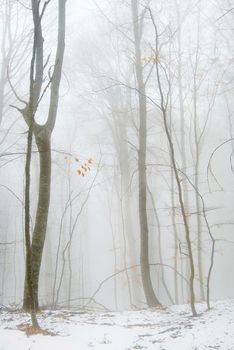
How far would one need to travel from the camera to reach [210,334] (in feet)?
13.4

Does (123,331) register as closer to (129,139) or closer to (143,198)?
(143,198)

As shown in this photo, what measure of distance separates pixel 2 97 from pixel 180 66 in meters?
5.99

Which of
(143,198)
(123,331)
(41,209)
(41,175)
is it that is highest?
(41,175)

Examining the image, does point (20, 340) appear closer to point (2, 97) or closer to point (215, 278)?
point (2, 97)

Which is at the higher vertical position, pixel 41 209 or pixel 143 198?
pixel 143 198

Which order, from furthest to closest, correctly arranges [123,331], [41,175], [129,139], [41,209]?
[129,139]
[41,175]
[41,209]
[123,331]

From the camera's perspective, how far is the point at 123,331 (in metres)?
4.50

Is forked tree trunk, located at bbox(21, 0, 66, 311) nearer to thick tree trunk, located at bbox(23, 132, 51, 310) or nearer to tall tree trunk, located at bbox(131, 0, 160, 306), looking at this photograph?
thick tree trunk, located at bbox(23, 132, 51, 310)

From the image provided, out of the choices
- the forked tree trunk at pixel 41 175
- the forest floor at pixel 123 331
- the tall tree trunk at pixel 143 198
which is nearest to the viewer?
the forest floor at pixel 123 331

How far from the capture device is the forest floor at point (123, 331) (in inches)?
152

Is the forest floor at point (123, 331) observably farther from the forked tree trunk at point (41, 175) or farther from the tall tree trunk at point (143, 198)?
the tall tree trunk at point (143, 198)

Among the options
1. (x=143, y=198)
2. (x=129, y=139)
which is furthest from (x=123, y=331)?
(x=129, y=139)

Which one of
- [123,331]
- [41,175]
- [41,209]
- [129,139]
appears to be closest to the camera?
[123,331]

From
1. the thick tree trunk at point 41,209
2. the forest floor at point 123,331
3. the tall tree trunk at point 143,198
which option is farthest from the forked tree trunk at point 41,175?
the tall tree trunk at point 143,198
